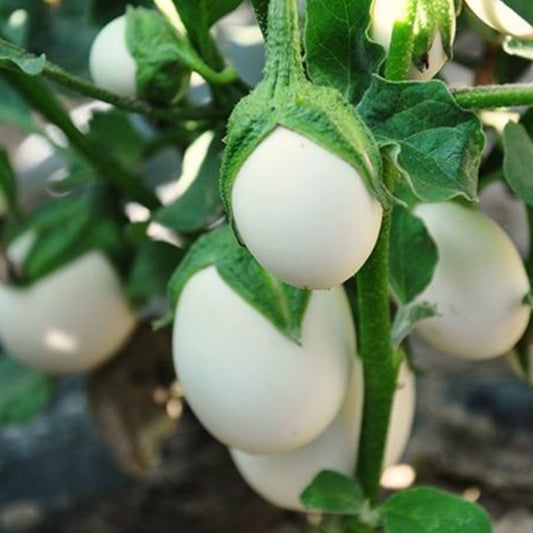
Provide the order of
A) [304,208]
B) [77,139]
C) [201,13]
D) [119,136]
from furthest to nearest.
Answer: [119,136] → [77,139] → [201,13] → [304,208]

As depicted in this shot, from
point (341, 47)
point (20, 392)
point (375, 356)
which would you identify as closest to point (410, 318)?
point (375, 356)

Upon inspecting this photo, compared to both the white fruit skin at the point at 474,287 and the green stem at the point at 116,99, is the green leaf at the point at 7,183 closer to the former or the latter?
the green stem at the point at 116,99

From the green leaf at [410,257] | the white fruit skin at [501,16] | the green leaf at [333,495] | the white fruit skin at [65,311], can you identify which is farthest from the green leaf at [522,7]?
the white fruit skin at [65,311]

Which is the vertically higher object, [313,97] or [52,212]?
[313,97]

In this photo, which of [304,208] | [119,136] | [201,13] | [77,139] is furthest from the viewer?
[119,136]

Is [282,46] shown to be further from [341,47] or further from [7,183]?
[7,183]

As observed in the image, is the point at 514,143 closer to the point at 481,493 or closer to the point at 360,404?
the point at 360,404

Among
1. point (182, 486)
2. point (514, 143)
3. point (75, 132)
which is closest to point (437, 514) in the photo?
point (514, 143)
